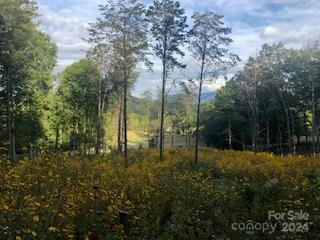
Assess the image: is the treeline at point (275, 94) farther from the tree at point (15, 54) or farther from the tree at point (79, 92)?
the tree at point (15, 54)

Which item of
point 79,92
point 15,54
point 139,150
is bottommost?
point 139,150

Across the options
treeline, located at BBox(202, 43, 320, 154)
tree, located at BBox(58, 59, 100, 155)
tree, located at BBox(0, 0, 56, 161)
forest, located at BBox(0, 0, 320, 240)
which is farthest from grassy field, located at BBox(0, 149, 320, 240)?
tree, located at BBox(58, 59, 100, 155)

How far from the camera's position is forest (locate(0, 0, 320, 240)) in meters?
7.78

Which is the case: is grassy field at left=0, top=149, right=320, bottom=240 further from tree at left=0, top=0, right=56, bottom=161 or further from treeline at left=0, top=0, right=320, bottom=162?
tree at left=0, top=0, right=56, bottom=161

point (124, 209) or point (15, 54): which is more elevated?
point (15, 54)

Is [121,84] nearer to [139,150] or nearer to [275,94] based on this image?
[139,150]

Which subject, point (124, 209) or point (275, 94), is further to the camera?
point (275, 94)

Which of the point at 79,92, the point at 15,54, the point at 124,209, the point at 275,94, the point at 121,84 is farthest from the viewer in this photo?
the point at 275,94

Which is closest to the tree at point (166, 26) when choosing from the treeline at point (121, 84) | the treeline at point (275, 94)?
the treeline at point (121, 84)

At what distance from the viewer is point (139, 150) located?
40.4 metres

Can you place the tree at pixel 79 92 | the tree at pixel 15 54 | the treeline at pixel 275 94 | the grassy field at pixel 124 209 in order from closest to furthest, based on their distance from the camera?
the grassy field at pixel 124 209
the tree at pixel 15 54
the treeline at pixel 275 94
the tree at pixel 79 92

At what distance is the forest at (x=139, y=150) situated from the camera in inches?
306

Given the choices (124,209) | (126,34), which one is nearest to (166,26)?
(126,34)

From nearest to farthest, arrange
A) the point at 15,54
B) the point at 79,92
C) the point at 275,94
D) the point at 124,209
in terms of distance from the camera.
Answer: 1. the point at 124,209
2. the point at 15,54
3. the point at 79,92
4. the point at 275,94
